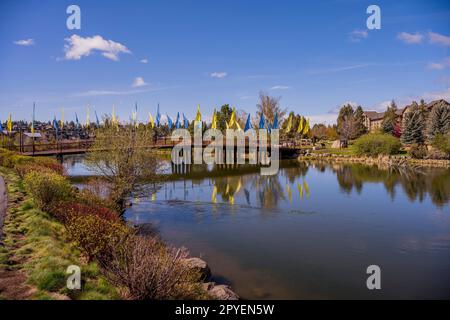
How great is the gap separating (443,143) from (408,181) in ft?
77.2

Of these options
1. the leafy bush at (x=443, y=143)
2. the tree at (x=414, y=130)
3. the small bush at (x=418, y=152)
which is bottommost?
the small bush at (x=418, y=152)

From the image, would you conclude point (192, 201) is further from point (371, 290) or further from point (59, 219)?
point (371, 290)

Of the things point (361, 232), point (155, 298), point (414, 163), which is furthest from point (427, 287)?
point (414, 163)

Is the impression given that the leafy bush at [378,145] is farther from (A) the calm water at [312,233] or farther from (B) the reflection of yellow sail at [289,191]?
(B) the reflection of yellow sail at [289,191]

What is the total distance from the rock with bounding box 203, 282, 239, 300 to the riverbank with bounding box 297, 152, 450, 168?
2026 inches

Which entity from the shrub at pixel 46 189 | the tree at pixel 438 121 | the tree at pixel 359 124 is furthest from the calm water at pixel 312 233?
the tree at pixel 359 124

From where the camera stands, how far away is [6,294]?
328 inches

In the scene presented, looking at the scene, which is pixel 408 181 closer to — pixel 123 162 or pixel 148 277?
pixel 123 162

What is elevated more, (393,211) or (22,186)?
(22,186)

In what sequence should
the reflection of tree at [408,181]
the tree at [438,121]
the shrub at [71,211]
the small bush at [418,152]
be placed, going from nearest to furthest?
the shrub at [71,211]
the reflection of tree at [408,181]
the small bush at [418,152]
the tree at [438,121]

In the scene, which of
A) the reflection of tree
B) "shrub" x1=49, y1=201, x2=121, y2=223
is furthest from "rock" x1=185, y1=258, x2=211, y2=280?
the reflection of tree

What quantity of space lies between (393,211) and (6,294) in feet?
77.9

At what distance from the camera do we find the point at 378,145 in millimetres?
64312

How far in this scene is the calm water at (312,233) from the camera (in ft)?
43.6
